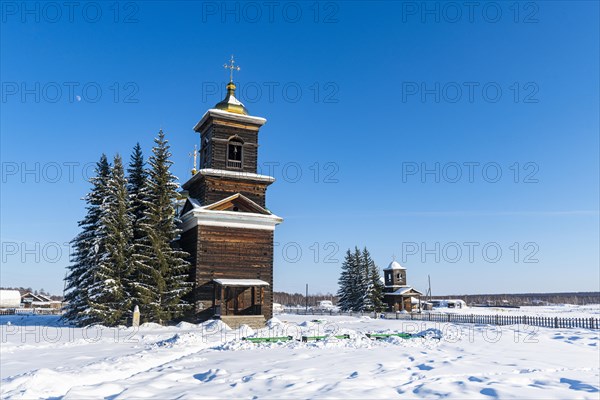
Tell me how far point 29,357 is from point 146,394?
8.66 meters

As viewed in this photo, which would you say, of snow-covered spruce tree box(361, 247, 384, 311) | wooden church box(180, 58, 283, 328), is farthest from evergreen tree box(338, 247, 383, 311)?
wooden church box(180, 58, 283, 328)

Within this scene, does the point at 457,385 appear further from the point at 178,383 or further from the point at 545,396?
the point at 178,383

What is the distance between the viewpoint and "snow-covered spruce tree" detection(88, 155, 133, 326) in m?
26.2

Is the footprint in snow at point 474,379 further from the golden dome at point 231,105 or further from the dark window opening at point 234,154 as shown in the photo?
the golden dome at point 231,105

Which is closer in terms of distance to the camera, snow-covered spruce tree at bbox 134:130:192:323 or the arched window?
snow-covered spruce tree at bbox 134:130:192:323

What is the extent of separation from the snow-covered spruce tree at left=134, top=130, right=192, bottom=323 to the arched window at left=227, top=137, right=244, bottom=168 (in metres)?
4.07

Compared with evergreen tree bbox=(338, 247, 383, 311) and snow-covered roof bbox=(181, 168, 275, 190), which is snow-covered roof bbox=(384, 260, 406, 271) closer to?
evergreen tree bbox=(338, 247, 383, 311)

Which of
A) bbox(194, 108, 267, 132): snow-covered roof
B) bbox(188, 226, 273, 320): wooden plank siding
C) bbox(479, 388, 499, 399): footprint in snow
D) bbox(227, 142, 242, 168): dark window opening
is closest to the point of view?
bbox(479, 388, 499, 399): footprint in snow

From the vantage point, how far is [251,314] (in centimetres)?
2895

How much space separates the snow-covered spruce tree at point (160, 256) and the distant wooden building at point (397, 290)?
4199cm

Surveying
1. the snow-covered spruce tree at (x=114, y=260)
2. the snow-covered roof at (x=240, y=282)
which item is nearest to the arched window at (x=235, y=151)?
the snow-covered spruce tree at (x=114, y=260)

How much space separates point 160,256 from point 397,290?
44.5 m

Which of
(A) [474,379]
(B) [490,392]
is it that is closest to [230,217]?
(A) [474,379]

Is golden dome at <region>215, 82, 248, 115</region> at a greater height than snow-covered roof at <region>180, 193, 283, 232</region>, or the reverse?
golden dome at <region>215, 82, 248, 115</region>
